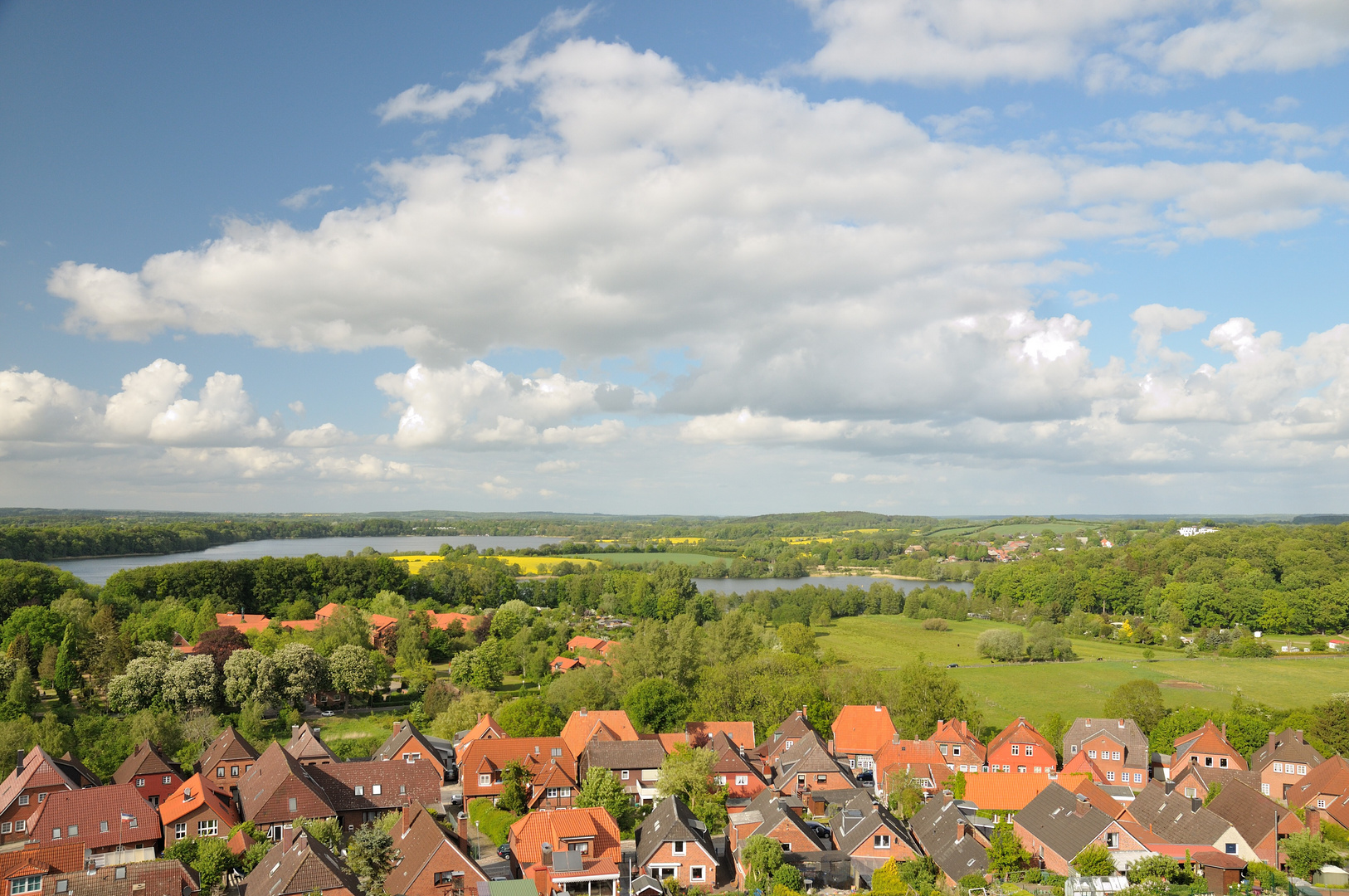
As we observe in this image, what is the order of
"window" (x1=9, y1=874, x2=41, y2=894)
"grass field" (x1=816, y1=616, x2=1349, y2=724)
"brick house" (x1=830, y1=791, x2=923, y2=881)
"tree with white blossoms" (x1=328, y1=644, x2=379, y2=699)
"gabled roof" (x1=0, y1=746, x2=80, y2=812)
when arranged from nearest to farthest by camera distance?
"window" (x1=9, y1=874, x2=41, y2=894) → "brick house" (x1=830, y1=791, x2=923, y2=881) → "gabled roof" (x1=0, y1=746, x2=80, y2=812) → "tree with white blossoms" (x1=328, y1=644, x2=379, y2=699) → "grass field" (x1=816, y1=616, x2=1349, y2=724)

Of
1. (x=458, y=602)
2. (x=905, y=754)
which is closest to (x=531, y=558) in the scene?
(x=458, y=602)

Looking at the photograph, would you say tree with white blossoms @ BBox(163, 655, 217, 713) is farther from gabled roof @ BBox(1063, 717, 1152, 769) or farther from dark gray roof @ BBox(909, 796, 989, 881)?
gabled roof @ BBox(1063, 717, 1152, 769)

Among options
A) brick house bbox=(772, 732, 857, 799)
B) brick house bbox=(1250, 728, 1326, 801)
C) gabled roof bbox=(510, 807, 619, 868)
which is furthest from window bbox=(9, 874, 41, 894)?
brick house bbox=(1250, 728, 1326, 801)

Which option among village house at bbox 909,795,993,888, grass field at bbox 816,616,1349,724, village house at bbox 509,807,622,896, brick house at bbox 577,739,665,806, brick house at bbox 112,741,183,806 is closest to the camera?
village house at bbox 509,807,622,896

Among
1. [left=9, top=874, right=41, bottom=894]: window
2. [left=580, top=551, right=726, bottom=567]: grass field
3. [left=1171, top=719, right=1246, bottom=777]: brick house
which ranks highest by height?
[left=9, top=874, right=41, bottom=894]: window

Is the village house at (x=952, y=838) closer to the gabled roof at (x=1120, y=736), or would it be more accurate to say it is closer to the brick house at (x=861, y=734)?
the brick house at (x=861, y=734)

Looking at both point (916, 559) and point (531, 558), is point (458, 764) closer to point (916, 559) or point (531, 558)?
point (531, 558)
